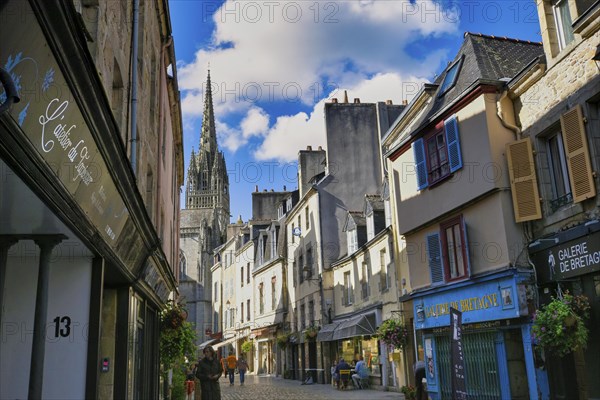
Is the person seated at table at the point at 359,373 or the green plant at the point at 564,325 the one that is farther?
the person seated at table at the point at 359,373

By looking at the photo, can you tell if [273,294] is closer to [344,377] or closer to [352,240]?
[352,240]

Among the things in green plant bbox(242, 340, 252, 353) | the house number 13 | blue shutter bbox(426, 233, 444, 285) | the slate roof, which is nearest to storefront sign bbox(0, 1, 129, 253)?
the house number 13

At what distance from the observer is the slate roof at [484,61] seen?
13875 mm

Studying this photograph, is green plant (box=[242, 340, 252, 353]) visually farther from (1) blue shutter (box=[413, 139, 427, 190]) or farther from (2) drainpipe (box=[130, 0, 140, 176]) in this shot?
(2) drainpipe (box=[130, 0, 140, 176])

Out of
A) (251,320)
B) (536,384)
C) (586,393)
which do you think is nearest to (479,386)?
(536,384)

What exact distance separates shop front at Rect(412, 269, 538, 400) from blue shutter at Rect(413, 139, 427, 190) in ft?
9.44

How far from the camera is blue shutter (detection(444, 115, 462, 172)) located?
13.7 meters

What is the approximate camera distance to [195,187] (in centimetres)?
10225

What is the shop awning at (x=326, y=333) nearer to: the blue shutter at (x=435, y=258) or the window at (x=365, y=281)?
the window at (x=365, y=281)

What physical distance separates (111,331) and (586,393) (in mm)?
8499

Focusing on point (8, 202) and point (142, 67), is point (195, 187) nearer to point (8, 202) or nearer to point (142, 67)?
point (142, 67)

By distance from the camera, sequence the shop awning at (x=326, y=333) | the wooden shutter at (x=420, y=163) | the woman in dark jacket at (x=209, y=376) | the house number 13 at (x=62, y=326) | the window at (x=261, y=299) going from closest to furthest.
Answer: the house number 13 at (x=62, y=326)
the woman in dark jacket at (x=209, y=376)
the wooden shutter at (x=420, y=163)
the shop awning at (x=326, y=333)
the window at (x=261, y=299)

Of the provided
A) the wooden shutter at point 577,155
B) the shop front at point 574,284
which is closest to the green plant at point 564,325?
the shop front at point 574,284

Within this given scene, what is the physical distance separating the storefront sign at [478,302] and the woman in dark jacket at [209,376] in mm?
4919
